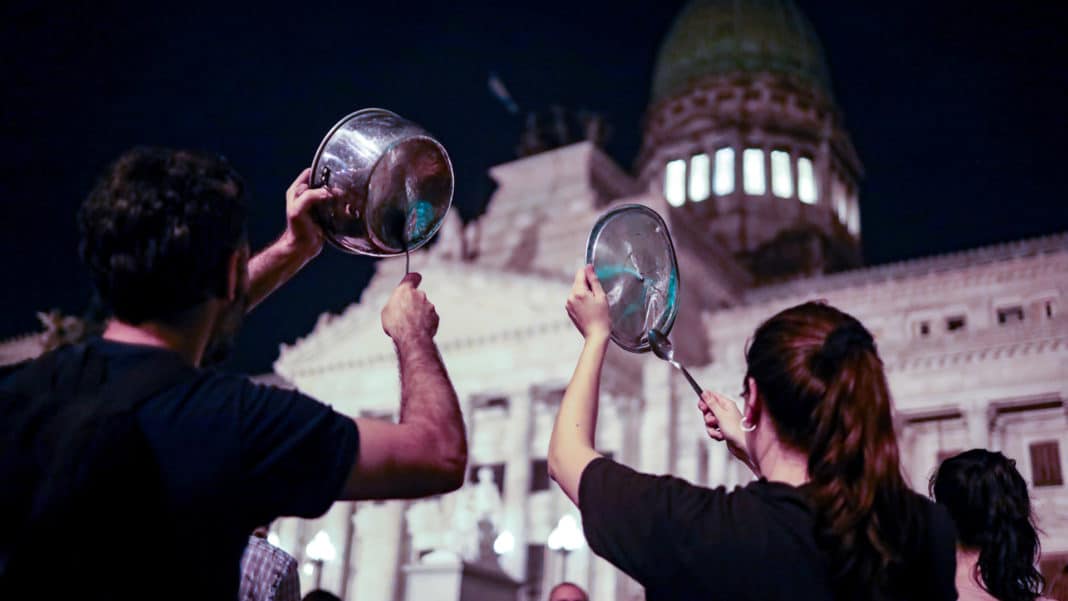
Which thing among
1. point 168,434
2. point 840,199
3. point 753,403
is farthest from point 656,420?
point 840,199

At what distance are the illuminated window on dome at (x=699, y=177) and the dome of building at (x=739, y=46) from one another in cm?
575

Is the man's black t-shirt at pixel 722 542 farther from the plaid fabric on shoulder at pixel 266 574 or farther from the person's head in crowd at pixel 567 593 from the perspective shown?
the person's head in crowd at pixel 567 593

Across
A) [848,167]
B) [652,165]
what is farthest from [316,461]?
[848,167]

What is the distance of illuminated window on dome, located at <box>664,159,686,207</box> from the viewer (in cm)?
6106

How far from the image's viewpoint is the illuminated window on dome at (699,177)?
198 feet

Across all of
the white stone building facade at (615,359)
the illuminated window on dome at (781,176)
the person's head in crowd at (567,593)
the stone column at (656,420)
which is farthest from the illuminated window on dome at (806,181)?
the person's head in crowd at (567,593)

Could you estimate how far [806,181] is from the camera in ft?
201

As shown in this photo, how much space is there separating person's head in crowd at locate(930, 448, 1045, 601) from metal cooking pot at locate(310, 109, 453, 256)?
2726 mm

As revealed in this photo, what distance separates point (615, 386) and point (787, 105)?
34188 millimetres

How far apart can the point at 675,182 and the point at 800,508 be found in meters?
60.0

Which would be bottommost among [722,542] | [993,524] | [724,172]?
[722,542]

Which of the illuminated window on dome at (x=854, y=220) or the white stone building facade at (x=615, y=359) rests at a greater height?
the illuminated window on dome at (x=854, y=220)

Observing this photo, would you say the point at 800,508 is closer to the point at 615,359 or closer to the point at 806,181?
the point at 615,359

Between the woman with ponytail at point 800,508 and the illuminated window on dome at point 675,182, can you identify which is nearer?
the woman with ponytail at point 800,508
